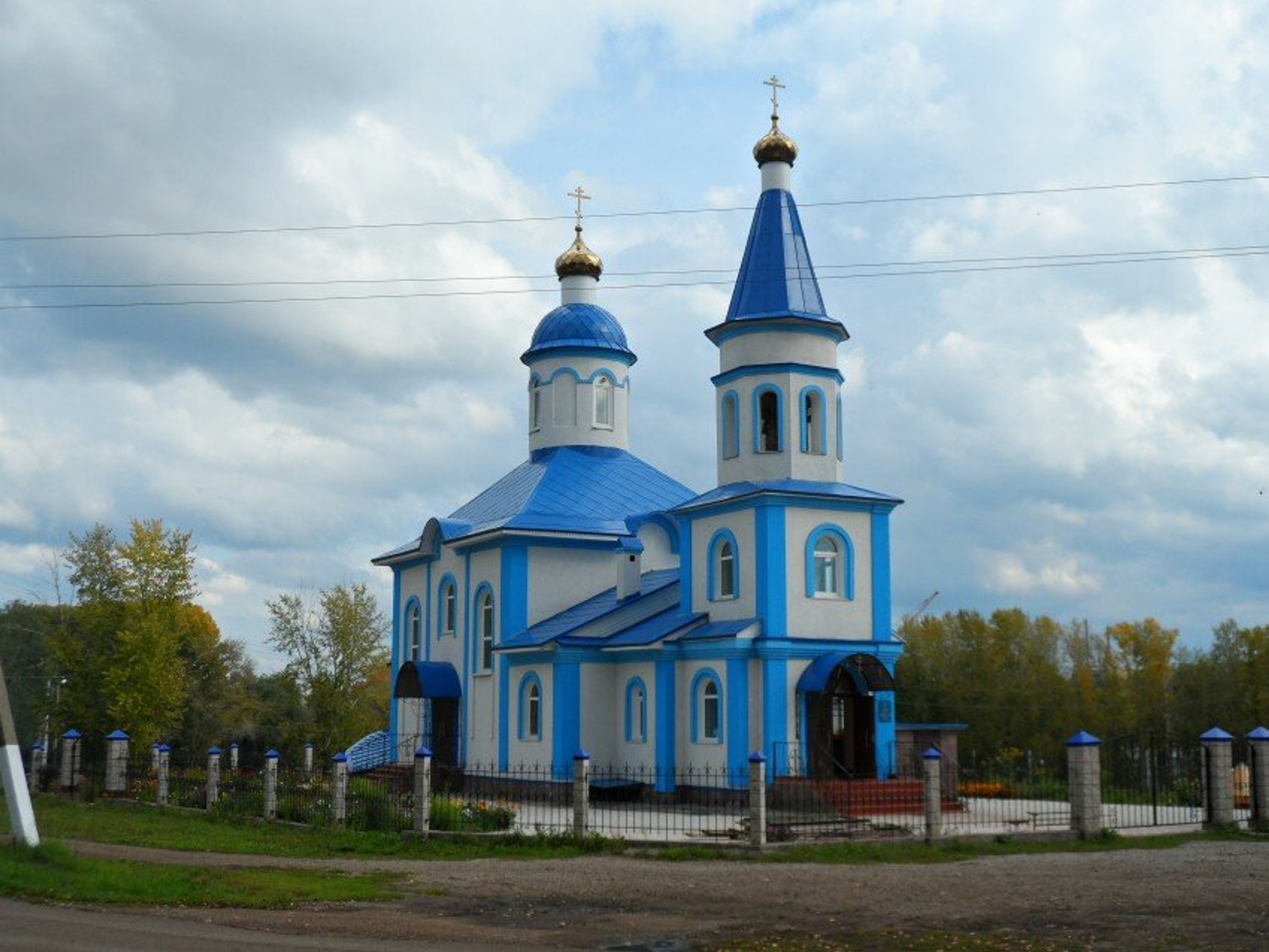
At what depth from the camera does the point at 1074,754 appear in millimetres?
18047

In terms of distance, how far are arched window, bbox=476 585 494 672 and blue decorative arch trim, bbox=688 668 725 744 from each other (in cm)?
533

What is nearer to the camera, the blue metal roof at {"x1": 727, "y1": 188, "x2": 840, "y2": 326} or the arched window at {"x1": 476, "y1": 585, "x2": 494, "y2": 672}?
the blue metal roof at {"x1": 727, "y1": 188, "x2": 840, "y2": 326}

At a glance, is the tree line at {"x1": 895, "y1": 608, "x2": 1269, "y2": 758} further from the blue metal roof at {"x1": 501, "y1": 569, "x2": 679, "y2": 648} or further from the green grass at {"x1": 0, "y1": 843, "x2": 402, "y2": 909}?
the green grass at {"x1": 0, "y1": 843, "x2": 402, "y2": 909}

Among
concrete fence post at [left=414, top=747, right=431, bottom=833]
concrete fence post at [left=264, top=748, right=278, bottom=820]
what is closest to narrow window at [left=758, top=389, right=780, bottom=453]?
concrete fence post at [left=414, top=747, right=431, bottom=833]

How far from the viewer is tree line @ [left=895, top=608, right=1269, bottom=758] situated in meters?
43.9

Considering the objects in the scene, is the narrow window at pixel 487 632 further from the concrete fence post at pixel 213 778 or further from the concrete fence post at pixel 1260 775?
the concrete fence post at pixel 1260 775

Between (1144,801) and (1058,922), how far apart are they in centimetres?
1512

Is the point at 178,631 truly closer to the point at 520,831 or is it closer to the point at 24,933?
the point at 520,831

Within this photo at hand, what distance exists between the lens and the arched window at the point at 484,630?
2752 centimetres

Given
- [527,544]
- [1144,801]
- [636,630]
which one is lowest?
[1144,801]

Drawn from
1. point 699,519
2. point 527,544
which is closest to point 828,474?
point 699,519

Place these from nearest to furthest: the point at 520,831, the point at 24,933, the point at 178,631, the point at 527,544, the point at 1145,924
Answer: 1. the point at 24,933
2. the point at 1145,924
3. the point at 520,831
4. the point at 527,544
5. the point at 178,631

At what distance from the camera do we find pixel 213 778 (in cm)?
2177

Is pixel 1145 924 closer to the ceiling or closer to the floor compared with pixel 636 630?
closer to the floor
